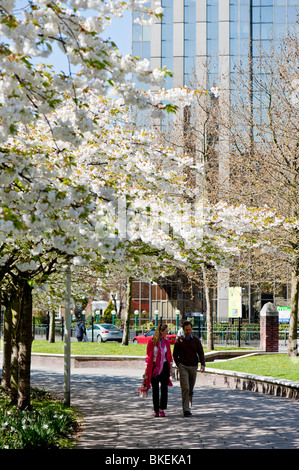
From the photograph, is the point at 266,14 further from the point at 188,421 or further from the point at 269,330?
the point at 188,421

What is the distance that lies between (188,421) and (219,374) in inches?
247

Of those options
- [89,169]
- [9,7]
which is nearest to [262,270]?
[89,169]

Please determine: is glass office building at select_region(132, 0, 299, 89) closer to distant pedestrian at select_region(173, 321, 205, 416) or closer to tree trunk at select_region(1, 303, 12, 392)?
tree trunk at select_region(1, 303, 12, 392)

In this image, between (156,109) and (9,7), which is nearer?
(9,7)

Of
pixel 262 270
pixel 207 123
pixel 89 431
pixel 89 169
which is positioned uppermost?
pixel 207 123

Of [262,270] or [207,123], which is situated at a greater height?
[207,123]

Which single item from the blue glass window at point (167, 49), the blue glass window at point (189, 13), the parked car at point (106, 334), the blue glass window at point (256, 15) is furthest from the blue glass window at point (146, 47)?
the parked car at point (106, 334)

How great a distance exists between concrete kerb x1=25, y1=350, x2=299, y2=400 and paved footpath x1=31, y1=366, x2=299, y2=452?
0.31 metres

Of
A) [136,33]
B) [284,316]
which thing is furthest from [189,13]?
[284,316]
